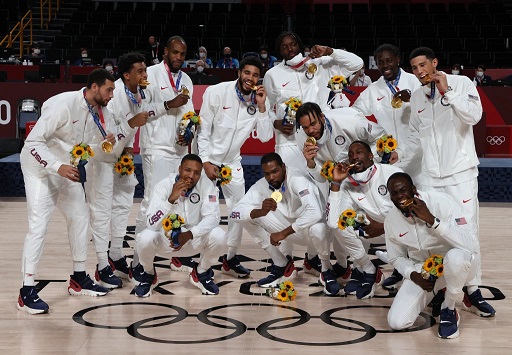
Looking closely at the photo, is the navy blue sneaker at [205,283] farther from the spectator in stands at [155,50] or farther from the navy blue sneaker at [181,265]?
the spectator in stands at [155,50]

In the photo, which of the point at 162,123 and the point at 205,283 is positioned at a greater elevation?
the point at 162,123

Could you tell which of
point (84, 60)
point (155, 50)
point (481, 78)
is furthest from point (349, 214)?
point (155, 50)

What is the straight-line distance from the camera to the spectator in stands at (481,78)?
1789cm

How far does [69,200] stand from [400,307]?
274cm

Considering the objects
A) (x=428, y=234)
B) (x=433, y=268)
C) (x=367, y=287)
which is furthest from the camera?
(x=367, y=287)

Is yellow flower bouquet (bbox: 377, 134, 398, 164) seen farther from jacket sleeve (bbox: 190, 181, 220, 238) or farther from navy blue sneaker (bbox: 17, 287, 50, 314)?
navy blue sneaker (bbox: 17, 287, 50, 314)

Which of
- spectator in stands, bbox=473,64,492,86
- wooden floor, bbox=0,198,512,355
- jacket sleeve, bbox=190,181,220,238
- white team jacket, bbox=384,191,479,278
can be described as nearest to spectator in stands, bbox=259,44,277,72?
spectator in stands, bbox=473,64,492,86

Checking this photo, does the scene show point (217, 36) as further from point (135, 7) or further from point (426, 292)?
point (426, 292)

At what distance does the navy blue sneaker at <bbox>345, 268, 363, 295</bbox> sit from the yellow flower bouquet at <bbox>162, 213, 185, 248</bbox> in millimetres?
1513

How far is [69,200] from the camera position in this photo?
6805mm

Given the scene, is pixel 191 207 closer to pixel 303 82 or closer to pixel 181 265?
pixel 181 265

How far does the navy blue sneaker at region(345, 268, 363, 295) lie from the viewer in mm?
7219

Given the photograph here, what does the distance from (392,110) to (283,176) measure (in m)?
1.25

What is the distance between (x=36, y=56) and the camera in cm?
2097
